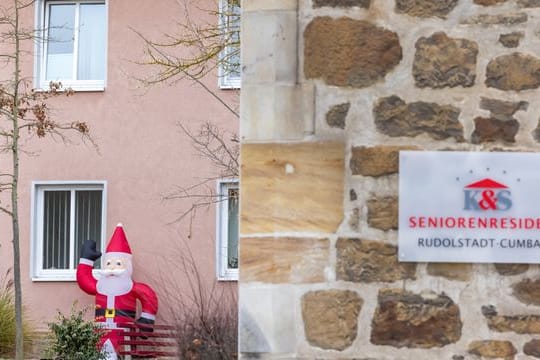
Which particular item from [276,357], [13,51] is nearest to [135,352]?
[13,51]

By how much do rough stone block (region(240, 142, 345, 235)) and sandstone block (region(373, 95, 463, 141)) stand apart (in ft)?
0.61

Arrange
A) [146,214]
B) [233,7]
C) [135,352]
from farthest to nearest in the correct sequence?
[146,214]
[135,352]
[233,7]

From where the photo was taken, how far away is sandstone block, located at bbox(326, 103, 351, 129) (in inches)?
153

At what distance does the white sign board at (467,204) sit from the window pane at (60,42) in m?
14.9

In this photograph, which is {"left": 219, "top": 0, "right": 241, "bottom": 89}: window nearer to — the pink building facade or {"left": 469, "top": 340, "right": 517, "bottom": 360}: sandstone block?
the pink building facade

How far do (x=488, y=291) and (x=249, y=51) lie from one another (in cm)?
119

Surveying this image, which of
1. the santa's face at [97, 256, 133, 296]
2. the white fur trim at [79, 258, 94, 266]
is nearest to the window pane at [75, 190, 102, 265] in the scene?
the white fur trim at [79, 258, 94, 266]

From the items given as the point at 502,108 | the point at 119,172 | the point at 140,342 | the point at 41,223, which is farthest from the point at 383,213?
the point at 41,223

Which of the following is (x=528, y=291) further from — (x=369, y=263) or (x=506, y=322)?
(x=369, y=263)

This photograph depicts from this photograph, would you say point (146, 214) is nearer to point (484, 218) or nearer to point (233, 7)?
point (233, 7)

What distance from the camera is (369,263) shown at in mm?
3842

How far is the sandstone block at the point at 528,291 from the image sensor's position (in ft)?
12.4

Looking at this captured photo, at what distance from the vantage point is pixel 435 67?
12.8ft

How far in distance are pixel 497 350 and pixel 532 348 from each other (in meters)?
0.12
